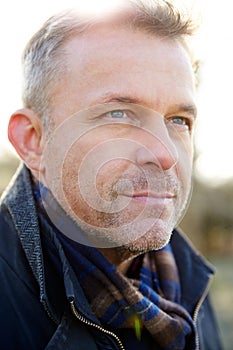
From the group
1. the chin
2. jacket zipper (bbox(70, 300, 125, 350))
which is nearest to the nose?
the chin

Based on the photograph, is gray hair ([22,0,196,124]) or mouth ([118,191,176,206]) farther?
gray hair ([22,0,196,124])

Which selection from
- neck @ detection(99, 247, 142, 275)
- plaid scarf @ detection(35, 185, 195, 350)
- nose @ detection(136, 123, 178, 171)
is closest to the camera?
nose @ detection(136, 123, 178, 171)

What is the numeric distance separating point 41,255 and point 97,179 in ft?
1.29

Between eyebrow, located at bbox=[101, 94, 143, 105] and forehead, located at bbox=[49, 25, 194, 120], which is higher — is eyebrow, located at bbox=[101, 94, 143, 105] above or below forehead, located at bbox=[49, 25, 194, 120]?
below

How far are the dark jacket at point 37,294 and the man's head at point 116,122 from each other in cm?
19

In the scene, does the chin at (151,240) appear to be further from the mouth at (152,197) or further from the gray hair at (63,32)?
the gray hair at (63,32)

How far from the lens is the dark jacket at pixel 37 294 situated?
2.03 m

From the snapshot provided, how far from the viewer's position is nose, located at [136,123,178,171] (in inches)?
84.6

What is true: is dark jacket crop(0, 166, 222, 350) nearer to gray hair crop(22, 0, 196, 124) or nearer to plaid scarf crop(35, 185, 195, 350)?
plaid scarf crop(35, 185, 195, 350)

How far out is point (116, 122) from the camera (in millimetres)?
2227

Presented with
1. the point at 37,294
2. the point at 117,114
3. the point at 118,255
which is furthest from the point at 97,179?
the point at 37,294

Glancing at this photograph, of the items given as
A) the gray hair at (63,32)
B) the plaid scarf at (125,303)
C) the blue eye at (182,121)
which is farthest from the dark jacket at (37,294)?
the blue eye at (182,121)

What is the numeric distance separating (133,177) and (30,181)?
544 millimetres

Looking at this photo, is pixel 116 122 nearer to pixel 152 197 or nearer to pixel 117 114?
pixel 117 114
